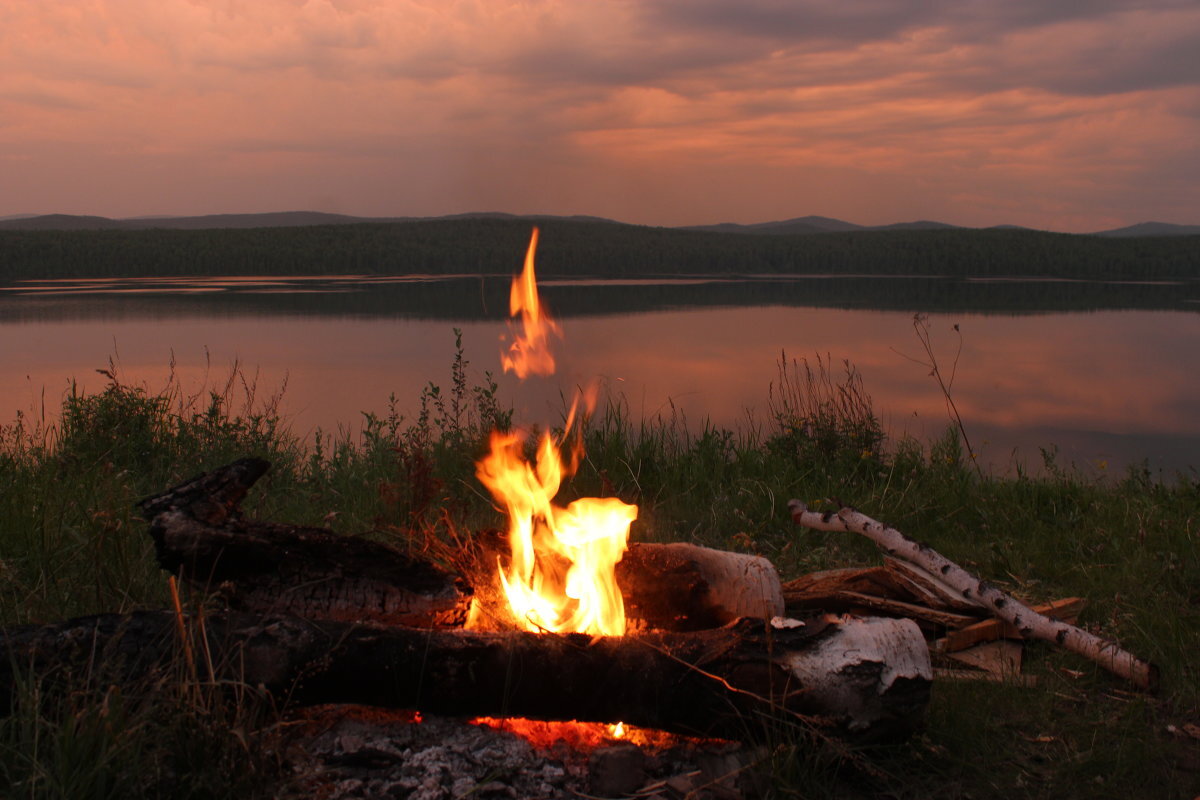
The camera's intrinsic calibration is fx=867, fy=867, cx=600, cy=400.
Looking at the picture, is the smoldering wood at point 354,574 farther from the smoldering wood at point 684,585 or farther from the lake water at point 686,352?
the lake water at point 686,352

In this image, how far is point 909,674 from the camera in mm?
3014

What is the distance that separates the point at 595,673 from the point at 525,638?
0.89 feet

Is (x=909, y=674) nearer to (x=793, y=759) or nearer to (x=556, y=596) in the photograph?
(x=793, y=759)

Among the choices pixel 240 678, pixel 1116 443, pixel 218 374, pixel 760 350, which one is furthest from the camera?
pixel 760 350

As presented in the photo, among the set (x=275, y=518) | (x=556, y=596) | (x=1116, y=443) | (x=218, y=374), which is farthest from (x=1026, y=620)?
(x=218, y=374)

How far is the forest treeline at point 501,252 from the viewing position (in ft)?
137

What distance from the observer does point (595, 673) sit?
2.99 m

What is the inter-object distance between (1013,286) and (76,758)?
5747 centimetres

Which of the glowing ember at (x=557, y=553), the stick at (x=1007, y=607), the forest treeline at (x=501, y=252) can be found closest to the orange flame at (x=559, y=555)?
the glowing ember at (x=557, y=553)

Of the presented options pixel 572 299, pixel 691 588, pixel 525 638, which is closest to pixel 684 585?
pixel 691 588

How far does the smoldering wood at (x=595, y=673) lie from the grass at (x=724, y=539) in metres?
0.17

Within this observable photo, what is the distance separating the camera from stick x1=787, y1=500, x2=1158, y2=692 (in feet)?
12.3

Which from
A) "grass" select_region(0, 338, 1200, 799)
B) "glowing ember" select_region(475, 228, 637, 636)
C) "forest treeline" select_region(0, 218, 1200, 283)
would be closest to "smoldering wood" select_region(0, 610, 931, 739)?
"grass" select_region(0, 338, 1200, 799)

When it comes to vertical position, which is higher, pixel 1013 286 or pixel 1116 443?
pixel 1013 286
